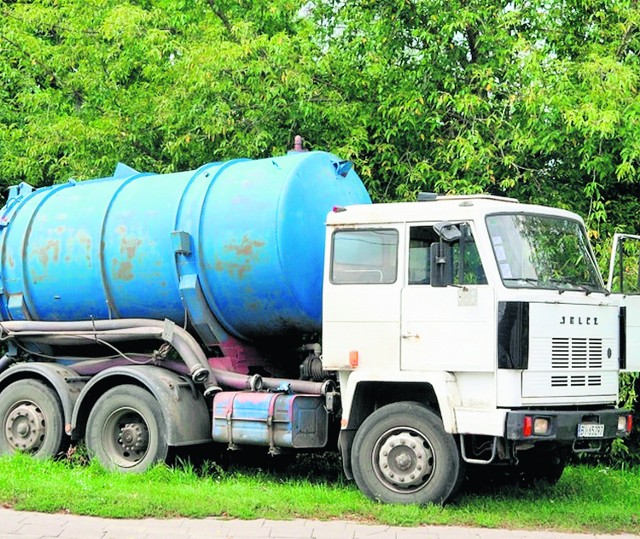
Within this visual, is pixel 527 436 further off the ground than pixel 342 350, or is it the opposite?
pixel 342 350

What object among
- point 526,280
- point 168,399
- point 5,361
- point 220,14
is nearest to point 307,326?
point 168,399

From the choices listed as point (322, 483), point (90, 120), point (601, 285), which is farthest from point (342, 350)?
point (90, 120)

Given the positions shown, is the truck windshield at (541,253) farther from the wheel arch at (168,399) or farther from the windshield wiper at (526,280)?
the wheel arch at (168,399)

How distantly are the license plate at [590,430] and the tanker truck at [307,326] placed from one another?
0.08ft

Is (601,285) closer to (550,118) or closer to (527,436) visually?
(527,436)

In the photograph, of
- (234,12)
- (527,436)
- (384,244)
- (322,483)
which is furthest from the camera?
(234,12)

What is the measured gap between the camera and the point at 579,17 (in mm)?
13102

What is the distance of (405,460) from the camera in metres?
9.40

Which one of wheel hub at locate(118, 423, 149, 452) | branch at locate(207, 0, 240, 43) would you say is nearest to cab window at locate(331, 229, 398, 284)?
wheel hub at locate(118, 423, 149, 452)

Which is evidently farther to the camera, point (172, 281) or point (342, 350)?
point (172, 281)

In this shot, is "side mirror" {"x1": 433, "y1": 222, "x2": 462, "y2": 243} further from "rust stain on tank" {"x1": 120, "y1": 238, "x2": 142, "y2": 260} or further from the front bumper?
"rust stain on tank" {"x1": 120, "y1": 238, "x2": 142, "y2": 260}

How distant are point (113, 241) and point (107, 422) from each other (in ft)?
6.52

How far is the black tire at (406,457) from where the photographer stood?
919 cm

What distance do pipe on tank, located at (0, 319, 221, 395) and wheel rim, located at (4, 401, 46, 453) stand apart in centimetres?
85
